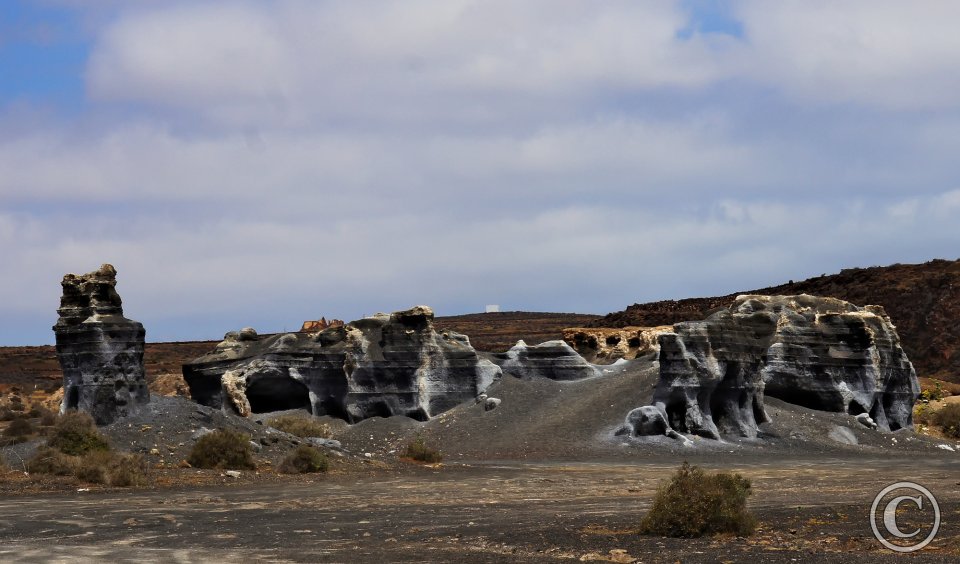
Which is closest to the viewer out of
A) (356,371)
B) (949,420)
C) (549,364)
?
(356,371)

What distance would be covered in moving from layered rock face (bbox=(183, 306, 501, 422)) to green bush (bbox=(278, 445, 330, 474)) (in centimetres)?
1623

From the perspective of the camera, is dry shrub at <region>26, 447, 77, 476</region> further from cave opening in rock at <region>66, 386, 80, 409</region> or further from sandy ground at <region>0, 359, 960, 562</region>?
cave opening in rock at <region>66, 386, 80, 409</region>

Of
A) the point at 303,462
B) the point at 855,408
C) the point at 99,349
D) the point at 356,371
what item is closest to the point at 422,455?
the point at 303,462

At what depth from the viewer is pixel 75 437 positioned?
32625mm

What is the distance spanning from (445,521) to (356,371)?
30.0 meters

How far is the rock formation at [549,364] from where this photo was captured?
5312 centimetres

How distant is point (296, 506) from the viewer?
25219 mm

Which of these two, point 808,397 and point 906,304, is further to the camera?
point 906,304

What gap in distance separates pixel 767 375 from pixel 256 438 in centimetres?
2159

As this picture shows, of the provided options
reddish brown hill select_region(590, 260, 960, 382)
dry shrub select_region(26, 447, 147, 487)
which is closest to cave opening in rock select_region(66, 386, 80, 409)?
dry shrub select_region(26, 447, 147, 487)

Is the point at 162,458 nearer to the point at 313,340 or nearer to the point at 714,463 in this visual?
the point at 714,463

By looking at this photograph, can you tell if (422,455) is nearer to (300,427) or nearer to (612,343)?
(300,427)

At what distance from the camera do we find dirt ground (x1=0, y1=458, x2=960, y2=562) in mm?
16922

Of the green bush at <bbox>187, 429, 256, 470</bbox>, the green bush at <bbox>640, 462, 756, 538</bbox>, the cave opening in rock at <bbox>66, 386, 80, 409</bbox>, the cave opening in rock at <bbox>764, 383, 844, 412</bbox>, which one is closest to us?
the green bush at <bbox>640, 462, 756, 538</bbox>
